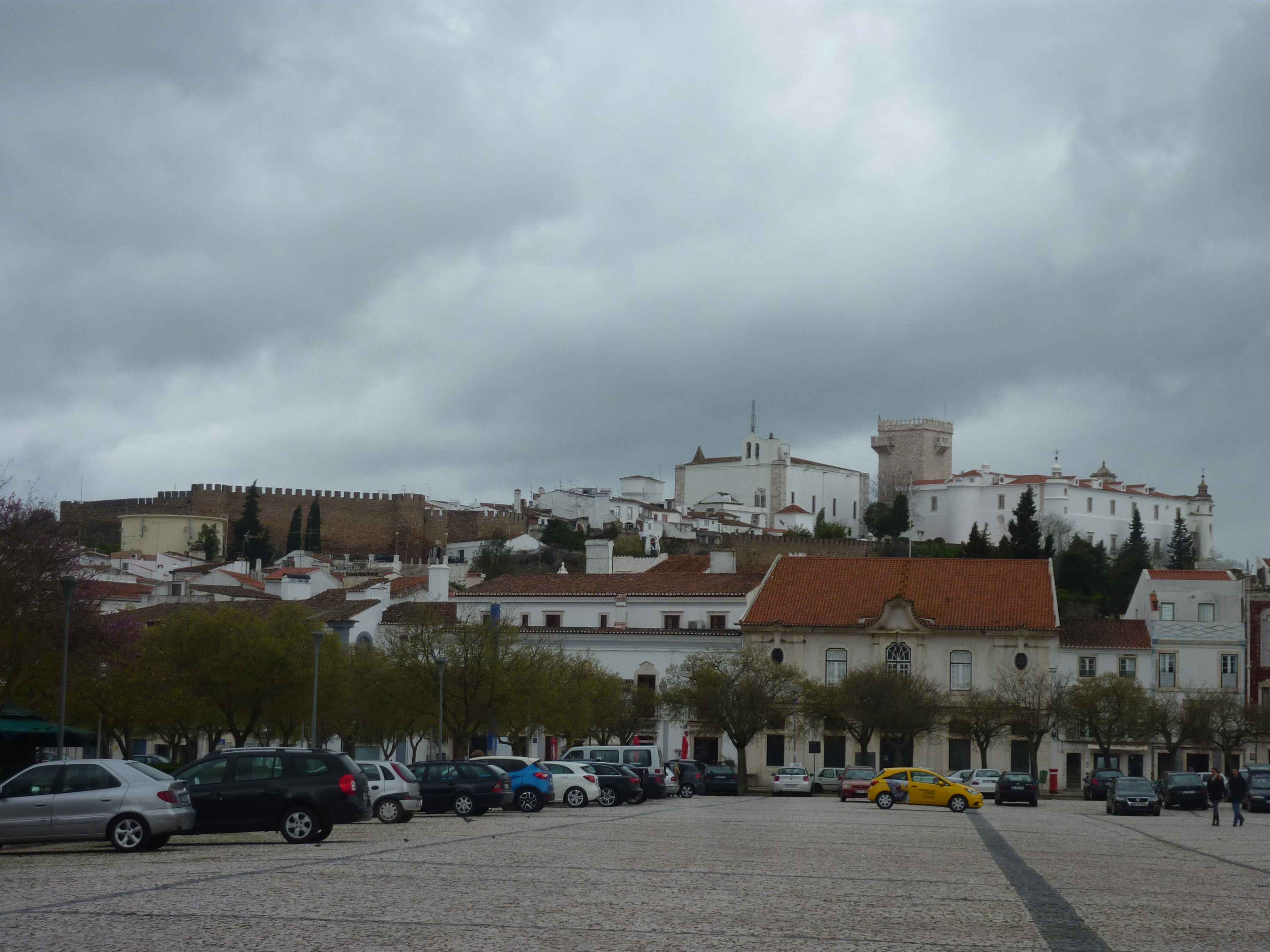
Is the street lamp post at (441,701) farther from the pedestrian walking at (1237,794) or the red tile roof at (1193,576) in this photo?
the red tile roof at (1193,576)

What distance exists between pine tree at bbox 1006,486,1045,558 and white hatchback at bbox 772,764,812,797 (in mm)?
62114

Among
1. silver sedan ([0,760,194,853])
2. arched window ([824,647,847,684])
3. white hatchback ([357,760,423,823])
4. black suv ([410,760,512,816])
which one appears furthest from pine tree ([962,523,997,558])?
silver sedan ([0,760,194,853])

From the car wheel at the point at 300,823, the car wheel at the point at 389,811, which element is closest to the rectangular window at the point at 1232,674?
the car wheel at the point at 389,811

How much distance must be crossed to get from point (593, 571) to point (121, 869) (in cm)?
6971

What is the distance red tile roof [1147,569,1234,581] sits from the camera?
235 feet

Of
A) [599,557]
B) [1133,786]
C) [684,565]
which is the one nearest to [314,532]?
[599,557]

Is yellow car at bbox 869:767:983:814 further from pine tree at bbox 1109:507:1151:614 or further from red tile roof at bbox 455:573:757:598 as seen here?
pine tree at bbox 1109:507:1151:614

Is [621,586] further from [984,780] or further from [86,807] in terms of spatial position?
[86,807]

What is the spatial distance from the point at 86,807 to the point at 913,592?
53.0 m

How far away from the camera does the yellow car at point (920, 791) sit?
133ft

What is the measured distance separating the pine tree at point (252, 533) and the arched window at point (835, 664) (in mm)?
87884

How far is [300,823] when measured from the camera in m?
21.8

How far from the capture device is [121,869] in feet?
56.0

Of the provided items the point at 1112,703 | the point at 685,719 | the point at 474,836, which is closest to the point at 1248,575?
the point at 1112,703
